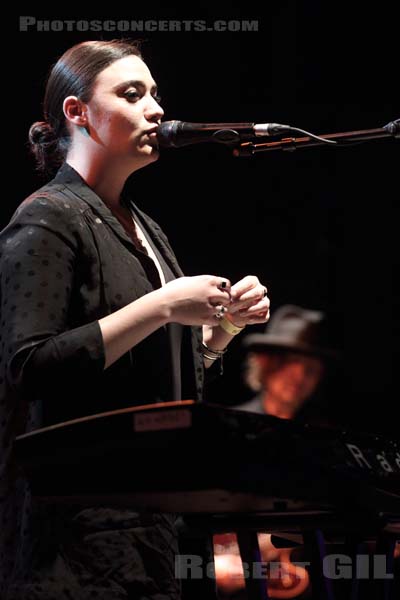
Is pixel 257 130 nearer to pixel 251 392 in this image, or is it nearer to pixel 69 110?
pixel 69 110

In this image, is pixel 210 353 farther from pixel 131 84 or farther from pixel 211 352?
pixel 131 84

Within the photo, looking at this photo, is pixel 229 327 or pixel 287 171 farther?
pixel 287 171

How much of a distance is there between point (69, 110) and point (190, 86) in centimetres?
174

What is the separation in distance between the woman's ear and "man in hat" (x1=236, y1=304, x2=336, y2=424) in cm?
217

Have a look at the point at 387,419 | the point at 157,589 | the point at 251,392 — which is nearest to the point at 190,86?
the point at 251,392

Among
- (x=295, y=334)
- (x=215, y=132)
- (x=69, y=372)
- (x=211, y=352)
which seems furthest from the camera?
(x=295, y=334)

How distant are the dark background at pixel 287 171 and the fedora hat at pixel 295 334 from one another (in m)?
0.06

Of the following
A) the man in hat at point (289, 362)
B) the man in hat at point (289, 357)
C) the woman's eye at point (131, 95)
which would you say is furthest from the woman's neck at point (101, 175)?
the man in hat at point (289, 357)

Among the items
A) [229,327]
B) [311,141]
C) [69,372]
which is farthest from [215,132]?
[69,372]

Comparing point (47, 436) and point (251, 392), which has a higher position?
point (47, 436)

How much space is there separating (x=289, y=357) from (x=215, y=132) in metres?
2.56

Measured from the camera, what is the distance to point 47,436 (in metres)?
1.22

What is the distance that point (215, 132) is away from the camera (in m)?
1.63

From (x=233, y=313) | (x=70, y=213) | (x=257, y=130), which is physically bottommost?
(x=233, y=313)
